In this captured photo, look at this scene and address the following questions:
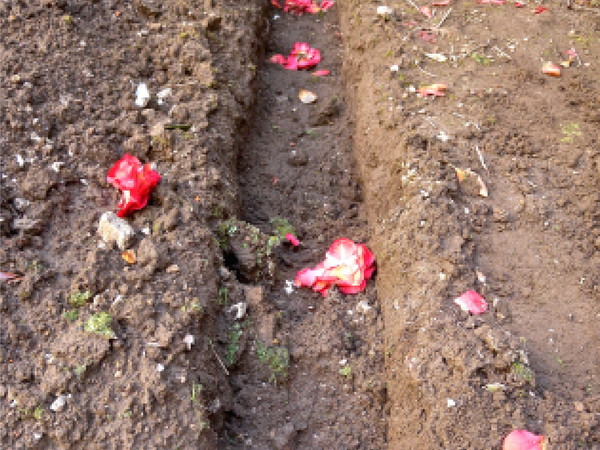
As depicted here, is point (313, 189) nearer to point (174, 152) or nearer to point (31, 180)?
point (174, 152)

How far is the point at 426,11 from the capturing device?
408 cm

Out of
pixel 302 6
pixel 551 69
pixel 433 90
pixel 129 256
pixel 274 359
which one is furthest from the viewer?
pixel 302 6

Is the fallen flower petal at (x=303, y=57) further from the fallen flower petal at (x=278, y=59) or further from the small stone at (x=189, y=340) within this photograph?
the small stone at (x=189, y=340)

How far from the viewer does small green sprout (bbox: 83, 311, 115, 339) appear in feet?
7.14

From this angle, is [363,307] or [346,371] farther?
[363,307]

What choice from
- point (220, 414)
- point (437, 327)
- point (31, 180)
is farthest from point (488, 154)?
point (31, 180)

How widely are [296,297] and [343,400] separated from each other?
53cm

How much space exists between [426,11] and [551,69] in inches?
37.2

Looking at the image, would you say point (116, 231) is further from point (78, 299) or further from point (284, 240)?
point (284, 240)

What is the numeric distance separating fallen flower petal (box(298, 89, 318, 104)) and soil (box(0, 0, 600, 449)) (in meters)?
0.04

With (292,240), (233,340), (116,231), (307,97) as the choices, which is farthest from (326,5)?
(233,340)

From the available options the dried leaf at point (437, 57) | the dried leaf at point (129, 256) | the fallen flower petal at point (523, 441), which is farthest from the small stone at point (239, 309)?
the dried leaf at point (437, 57)

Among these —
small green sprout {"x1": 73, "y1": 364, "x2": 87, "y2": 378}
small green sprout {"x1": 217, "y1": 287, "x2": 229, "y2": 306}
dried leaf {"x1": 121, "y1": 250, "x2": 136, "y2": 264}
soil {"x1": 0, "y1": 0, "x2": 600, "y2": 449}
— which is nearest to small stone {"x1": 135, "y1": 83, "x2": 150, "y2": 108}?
soil {"x1": 0, "y1": 0, "x2": 600, "y2": 449}

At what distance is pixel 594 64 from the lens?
12.2 feet
